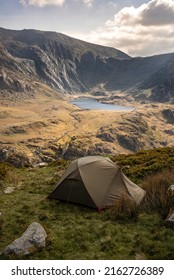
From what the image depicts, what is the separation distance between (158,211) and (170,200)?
0.71 metres

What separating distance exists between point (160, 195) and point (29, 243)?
20.9ft

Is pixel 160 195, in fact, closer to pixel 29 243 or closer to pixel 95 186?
pixel 95 186

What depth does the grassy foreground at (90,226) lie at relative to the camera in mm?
10203

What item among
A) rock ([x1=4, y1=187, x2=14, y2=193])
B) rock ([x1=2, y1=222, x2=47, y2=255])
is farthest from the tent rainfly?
rock ([x1=2, y1=222, x2=47, y2=255])

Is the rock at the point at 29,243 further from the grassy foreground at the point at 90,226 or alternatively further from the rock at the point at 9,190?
the rock at the point at 9,190

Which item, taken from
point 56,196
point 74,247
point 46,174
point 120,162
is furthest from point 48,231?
point 120,162

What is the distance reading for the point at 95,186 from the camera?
50.2 ft

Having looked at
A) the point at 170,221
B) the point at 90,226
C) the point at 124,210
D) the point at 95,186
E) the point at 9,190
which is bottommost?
the point at 9,190

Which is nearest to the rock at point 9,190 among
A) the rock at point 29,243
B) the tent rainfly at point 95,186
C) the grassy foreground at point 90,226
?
the grassy foreground at point 90,226

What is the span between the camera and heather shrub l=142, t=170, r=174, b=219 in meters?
13.1

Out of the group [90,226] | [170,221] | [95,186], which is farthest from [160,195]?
[90,226]
